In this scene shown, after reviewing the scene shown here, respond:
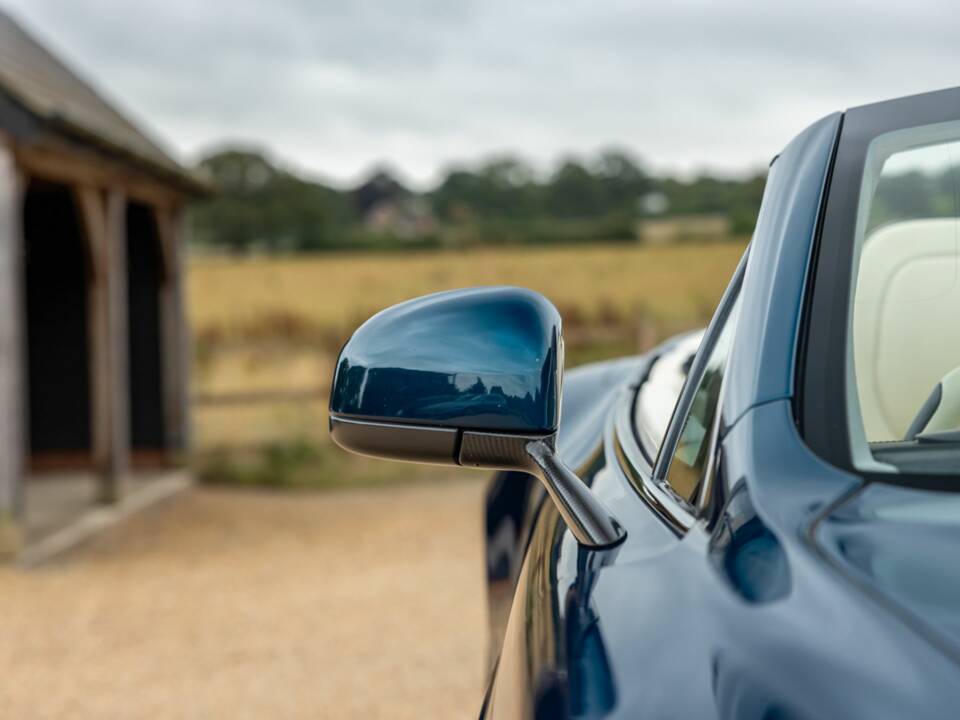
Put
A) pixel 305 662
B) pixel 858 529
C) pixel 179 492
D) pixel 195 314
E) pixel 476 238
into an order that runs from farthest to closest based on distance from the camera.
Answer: pixel 476 238 < pixel 195 314 < pixel 179 492 < pixel 305 662 < pixel 858 529

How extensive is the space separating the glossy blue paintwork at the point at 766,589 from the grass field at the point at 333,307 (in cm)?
415

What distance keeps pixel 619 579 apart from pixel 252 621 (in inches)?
211

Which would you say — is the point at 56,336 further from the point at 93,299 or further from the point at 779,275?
the point at 779,275

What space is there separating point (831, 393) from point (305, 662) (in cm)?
456

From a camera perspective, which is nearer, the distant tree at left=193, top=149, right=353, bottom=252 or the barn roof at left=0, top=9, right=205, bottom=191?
the barn roof at left=0, top=9, right=205, bottom=191

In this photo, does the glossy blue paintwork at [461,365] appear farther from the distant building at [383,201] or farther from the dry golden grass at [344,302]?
the distant building at [383,201]

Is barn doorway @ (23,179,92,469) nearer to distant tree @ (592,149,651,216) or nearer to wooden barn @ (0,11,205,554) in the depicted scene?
wooden barn @ (0,11,205,554)

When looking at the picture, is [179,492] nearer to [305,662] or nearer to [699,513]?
[305,662]

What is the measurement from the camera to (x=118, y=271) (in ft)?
28.9

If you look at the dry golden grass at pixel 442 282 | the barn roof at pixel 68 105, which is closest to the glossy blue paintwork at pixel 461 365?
the barn roof at pixel 68 105

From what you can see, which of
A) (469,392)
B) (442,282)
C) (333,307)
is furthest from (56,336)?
(442,282)

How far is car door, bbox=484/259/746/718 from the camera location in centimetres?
97

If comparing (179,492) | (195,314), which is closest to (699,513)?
(179,492)

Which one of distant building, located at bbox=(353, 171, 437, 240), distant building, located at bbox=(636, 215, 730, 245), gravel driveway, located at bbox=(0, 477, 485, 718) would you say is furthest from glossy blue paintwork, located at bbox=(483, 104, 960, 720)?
distant building, located at bbox=(353, 171, 437, 240)
